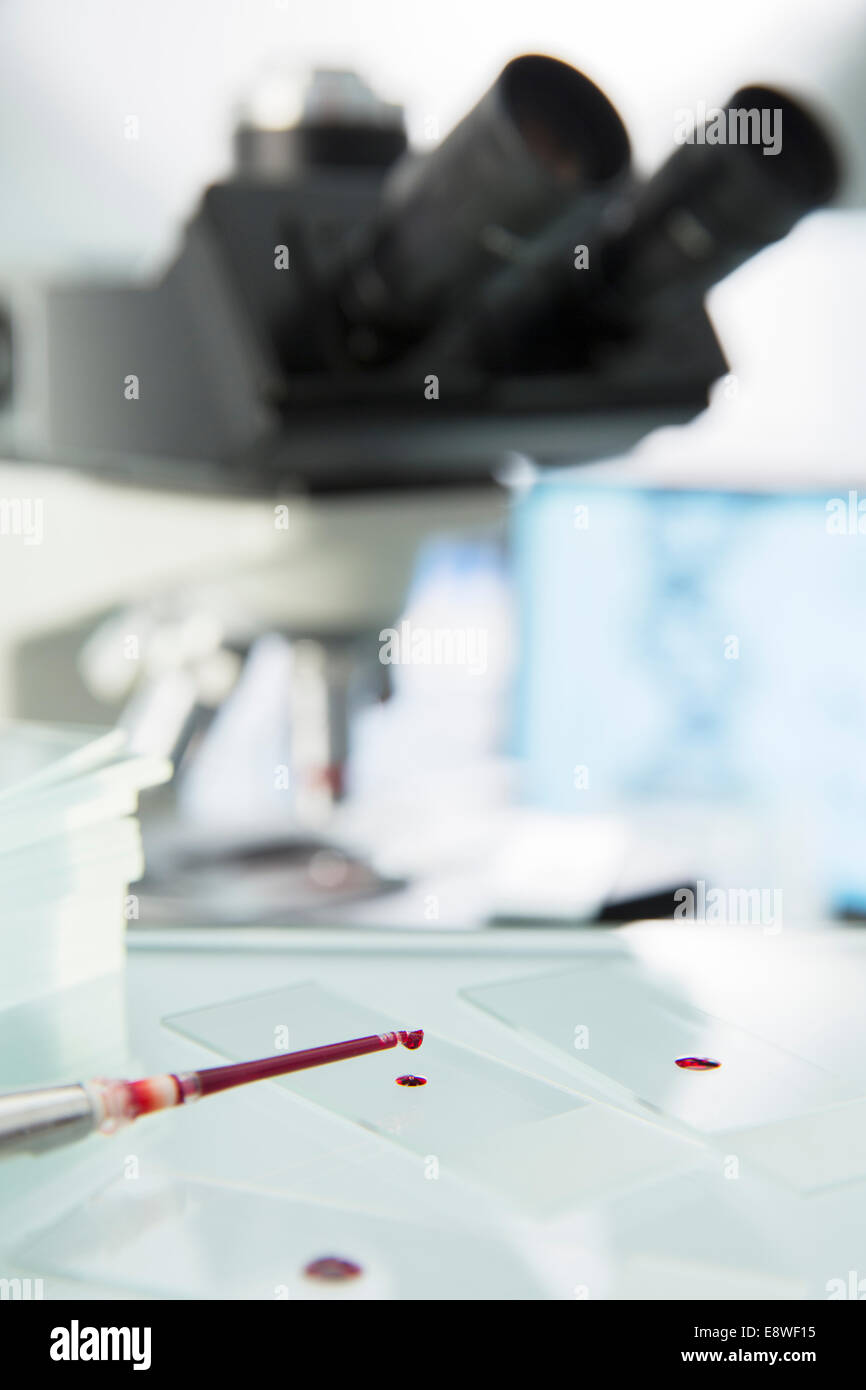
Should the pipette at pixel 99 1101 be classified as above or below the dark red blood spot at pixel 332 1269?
above

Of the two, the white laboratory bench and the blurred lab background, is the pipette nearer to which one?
the white laboratory bench

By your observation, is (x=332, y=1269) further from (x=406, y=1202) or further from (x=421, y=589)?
(x=421, y=589)

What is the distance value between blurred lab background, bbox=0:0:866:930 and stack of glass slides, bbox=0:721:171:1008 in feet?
1.80

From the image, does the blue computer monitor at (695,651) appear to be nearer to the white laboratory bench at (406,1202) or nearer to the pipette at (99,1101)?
the white laboratory bench at (406,1202)

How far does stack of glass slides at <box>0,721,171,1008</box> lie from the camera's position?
319 mm

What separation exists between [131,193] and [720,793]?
88 centimetres

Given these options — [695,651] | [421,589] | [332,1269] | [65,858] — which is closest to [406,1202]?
[332,1269]

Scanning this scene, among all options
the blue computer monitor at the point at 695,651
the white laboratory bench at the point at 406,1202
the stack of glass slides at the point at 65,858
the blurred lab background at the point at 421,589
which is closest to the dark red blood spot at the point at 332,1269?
the white laboratory bench at the point at 406,1202

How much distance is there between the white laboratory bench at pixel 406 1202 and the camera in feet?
0.77

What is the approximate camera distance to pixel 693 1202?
26 cm

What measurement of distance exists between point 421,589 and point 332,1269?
109 cm

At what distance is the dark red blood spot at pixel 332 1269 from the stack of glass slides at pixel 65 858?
14 centimetres

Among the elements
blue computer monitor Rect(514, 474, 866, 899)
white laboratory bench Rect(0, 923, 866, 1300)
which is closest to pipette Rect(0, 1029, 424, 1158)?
white laboratory bench Rect(0, 923, 866, 1300)
